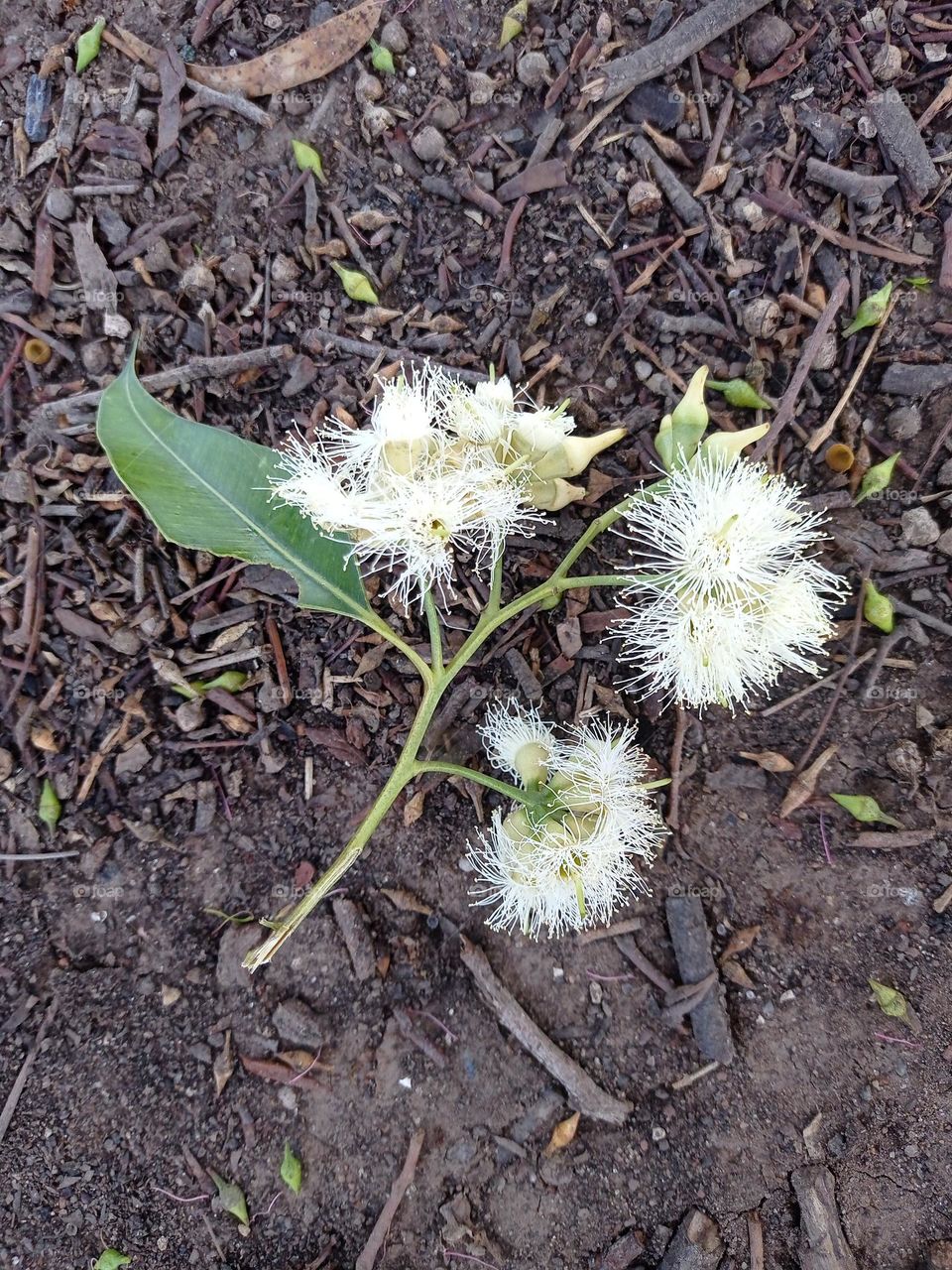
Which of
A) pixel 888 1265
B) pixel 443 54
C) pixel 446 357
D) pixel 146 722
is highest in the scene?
pixel 443 54

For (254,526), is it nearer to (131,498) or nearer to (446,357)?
(131,498)

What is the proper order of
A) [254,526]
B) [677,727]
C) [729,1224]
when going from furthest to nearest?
[677,727] → [729,1224] → [254,526]

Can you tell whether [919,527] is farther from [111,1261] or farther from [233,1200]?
[111,1261]

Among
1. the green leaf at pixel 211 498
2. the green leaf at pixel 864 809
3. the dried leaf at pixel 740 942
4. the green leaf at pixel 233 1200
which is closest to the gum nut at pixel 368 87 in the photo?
the green leaf at pixel 211 498

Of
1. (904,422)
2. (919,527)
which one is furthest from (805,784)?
(904,422)

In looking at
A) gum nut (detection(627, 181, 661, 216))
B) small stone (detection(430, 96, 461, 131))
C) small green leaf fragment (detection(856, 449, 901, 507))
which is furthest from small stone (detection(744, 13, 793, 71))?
small green leaf fragment (detection(856, 449, 901, 507))

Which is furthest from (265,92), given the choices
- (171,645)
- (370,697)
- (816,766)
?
(816,766)

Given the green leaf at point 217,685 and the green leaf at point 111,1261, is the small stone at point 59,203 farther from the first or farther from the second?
the green leaf at point 111,1261
